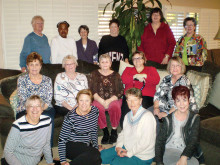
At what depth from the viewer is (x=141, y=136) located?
2105 millimetres

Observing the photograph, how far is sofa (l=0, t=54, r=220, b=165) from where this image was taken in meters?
2.36

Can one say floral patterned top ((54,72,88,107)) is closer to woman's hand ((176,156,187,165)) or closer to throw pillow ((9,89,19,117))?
throw pillow ((9,89,19,117))

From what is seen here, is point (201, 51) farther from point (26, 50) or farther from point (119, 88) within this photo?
point (26, 50)

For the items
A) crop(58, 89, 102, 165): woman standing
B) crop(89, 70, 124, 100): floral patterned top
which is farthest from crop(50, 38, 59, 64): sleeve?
crop(58, 89, 102, 165): woman standing

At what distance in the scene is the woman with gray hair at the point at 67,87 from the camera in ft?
9.74

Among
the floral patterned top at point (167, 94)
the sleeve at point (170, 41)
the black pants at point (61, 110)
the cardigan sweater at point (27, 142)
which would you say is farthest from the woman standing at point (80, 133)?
the sleeve at point (170, 41)

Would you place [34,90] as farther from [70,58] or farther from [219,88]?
[219,88]

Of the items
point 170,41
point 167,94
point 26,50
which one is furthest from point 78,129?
point 170,41

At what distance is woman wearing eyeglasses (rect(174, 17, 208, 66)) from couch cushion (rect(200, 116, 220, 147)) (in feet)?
4.47

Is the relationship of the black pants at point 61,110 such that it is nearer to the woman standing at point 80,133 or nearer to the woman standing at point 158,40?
the woman standing at point 80,133

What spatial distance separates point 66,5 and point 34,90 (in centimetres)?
280

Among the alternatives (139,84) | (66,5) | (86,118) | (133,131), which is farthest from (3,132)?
(66,5)

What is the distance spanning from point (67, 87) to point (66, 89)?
29 mm

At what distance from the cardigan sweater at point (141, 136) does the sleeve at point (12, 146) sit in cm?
98
